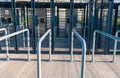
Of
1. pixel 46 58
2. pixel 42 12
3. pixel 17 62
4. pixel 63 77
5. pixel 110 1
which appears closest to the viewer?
pixel 63 77

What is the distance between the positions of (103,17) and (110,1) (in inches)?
34.4

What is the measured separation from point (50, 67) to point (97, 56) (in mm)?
2067

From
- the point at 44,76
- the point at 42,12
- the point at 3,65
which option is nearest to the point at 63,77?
the point at 44,76

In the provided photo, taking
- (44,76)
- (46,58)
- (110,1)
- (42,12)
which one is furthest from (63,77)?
(42,12)

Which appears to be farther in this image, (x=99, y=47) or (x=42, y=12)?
(x=42, y=12)

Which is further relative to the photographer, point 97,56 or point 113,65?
point 97,56

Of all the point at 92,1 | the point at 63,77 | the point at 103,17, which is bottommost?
the point at 63,77

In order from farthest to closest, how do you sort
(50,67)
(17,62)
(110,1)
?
(110,1) < (17,62) < (50,67)

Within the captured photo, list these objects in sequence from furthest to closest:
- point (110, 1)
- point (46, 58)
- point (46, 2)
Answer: point (46, 2) → point (110, 1) → point (46, 58)

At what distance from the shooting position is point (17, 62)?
5445 mm

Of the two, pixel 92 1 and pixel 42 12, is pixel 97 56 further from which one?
pixel 42 12

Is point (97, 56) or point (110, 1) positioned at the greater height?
point (110, 1)

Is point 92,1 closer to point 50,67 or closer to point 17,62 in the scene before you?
point 50,67

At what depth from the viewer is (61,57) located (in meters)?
6.01
